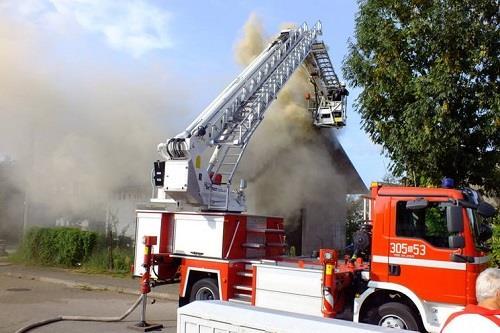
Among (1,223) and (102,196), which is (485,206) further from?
(1,223)

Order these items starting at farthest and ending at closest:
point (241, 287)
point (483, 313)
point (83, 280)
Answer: point (83, 280), point (241, 287), point (483, 313)

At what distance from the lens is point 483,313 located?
8.78ft

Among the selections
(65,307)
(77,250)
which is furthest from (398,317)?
(77,250)

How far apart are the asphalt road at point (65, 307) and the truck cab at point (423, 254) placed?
3.25 m

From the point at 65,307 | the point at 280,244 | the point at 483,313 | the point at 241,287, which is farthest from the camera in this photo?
the point at 65,307

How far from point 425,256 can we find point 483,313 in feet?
12.1

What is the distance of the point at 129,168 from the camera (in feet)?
48.6

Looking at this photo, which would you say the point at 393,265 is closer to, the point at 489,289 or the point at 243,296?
the point at 243,296

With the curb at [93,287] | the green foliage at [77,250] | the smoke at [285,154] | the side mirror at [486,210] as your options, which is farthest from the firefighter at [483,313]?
the green foliage at [77,250]

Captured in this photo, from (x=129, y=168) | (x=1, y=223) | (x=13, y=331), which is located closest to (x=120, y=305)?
(x=13, y=331)

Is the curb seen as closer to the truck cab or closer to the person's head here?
the truck cab

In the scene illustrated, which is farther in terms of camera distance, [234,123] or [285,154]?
[285,154]

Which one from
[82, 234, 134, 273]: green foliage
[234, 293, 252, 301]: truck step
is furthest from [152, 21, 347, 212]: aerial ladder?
[82, 234, 134, 273]: green foliage

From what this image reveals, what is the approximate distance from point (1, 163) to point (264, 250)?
1506 centimetres
